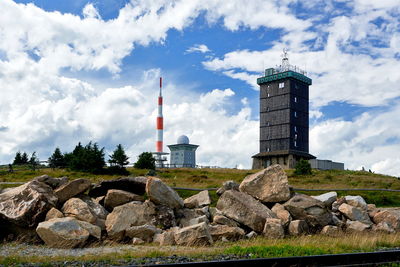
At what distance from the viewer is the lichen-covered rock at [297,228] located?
17.6 m

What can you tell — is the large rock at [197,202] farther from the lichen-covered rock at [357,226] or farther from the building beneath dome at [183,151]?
the building beneath dome at [183,151]

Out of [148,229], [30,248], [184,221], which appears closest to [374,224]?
[184,221]

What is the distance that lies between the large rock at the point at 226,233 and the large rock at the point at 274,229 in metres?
1.06

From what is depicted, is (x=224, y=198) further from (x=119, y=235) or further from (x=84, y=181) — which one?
(x=84, y=181)

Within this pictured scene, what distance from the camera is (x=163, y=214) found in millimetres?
18391

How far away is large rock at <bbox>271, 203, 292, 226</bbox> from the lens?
18253 mm

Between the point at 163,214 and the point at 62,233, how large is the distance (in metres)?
4.83

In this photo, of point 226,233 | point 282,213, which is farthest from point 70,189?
point 282,213

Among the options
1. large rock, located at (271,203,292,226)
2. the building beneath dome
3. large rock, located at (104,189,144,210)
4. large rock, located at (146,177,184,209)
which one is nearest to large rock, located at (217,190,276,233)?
large rock, located at (271,203,292,226)

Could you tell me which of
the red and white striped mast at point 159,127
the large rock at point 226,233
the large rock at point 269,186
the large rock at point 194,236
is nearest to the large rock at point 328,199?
the large rock at point 269,186

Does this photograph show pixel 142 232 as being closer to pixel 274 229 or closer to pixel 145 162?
pixel 274 229

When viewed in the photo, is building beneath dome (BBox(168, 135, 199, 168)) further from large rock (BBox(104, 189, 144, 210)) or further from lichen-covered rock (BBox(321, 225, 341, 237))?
lichen-covered rock (BBox(321, 225, 341, 237))

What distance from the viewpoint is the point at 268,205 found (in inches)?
805

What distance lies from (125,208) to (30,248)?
389cm
